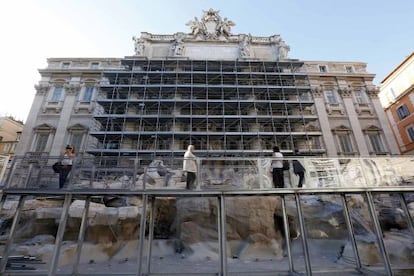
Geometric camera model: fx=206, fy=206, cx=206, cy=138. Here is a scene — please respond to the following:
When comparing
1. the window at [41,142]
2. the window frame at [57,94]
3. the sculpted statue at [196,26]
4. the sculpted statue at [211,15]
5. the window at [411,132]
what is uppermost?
the sculpted statue at [211,15]

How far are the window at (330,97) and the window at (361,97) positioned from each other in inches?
98.1

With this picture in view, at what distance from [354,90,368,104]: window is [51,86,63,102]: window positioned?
107 ft

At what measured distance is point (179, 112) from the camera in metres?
19.9

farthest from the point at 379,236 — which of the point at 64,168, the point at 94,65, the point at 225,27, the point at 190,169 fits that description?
the point at 94,65

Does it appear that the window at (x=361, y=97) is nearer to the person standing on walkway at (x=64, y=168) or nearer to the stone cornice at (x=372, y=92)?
the stone cornice at (x=372, y=92)

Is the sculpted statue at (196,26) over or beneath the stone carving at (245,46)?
over

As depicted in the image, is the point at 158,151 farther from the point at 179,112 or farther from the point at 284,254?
the point at 284,254

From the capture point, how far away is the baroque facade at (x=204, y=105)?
1870cm

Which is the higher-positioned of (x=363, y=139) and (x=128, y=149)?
(x=363, y=139)

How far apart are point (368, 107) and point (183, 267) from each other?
84.1ft

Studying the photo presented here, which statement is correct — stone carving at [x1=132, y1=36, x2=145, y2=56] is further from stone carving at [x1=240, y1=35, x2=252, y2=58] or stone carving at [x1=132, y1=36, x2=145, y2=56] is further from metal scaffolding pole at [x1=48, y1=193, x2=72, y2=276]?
metal scaffolding pole at [x1=48, y1=193, x2=72, y2=276]

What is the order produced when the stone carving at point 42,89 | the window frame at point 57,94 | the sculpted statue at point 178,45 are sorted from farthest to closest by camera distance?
the sculpted statue at point 178,45
the stone carving at point 42,89
the window frame at point 57,94

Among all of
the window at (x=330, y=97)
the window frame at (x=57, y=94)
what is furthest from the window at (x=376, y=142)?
the window frame at (x=57, y=94)

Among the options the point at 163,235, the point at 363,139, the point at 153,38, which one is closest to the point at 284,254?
the point at 163,235
